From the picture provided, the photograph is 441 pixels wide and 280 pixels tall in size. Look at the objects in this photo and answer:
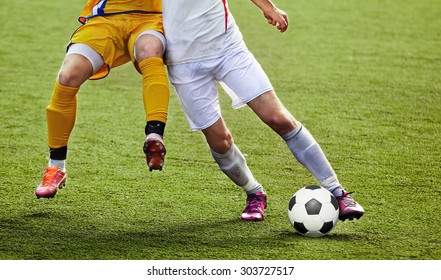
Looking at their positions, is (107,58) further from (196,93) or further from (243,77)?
(243,77)

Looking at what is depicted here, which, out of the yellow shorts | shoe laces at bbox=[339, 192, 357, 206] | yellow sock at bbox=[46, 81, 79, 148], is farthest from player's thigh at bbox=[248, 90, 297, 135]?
yellow sock at bbox=[46, 81, 79, 148]

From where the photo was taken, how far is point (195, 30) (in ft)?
16.5

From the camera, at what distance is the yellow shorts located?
16.9 feet

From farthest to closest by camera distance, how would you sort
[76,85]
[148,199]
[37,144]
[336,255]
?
1. [37,144]
2. [148,199]
3. [76,85]
4. [336,255]

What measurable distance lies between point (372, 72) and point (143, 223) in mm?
4537

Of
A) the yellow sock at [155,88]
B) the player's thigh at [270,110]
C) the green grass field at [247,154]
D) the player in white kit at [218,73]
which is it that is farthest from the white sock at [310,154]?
the yellow sock at [155,88]

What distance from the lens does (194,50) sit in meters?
5.05

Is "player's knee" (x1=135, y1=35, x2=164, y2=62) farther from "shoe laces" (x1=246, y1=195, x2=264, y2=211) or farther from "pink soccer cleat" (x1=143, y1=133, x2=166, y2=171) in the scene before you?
"shoe laces" (x1=246, y1=195, x2=264, y2=211)

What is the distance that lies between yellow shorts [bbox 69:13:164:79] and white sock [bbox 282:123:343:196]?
91 cm

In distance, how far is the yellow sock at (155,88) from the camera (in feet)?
16.3

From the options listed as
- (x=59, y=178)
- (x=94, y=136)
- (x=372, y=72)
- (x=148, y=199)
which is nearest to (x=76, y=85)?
(x=59, y=178)

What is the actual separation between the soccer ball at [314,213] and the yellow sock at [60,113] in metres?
1.31

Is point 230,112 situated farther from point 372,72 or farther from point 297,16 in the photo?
point 297,16

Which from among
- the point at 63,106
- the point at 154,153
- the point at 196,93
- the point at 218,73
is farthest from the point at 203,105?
the point at 63,106
